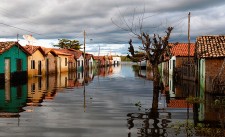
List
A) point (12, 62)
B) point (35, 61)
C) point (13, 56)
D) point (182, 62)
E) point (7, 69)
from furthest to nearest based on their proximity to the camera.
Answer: point (182, 62) → point (35, 61) → point (13, 56) → point (12, 62) → point (7, 69)

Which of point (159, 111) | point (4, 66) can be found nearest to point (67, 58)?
point (4, 66)

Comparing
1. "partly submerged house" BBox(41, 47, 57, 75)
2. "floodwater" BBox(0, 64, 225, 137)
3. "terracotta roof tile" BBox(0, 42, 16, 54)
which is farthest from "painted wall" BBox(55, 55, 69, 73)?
"floodwater" BBox(0, 64, 225, 137)

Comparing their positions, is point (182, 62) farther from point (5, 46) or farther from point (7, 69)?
point (5, 46)

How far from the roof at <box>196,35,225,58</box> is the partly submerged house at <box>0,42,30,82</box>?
18291 mm

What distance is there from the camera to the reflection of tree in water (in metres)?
9.07

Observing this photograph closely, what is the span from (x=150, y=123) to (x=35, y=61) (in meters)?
30.8

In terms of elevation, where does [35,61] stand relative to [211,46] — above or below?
below

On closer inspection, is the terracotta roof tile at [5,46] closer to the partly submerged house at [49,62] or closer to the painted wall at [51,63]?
the partly submerged house at [49,62]

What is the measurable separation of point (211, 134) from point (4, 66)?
24.6 meters

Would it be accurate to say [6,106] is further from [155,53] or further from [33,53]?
[33,53]

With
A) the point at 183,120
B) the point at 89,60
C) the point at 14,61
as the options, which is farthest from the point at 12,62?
the point at 89,60

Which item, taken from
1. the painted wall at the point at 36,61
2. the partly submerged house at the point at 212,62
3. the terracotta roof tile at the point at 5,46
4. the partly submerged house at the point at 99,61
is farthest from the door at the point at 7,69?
the partly submerged house at the point at 99,61

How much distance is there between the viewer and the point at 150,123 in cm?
1054

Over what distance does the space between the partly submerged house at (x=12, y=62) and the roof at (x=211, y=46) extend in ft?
60.0
